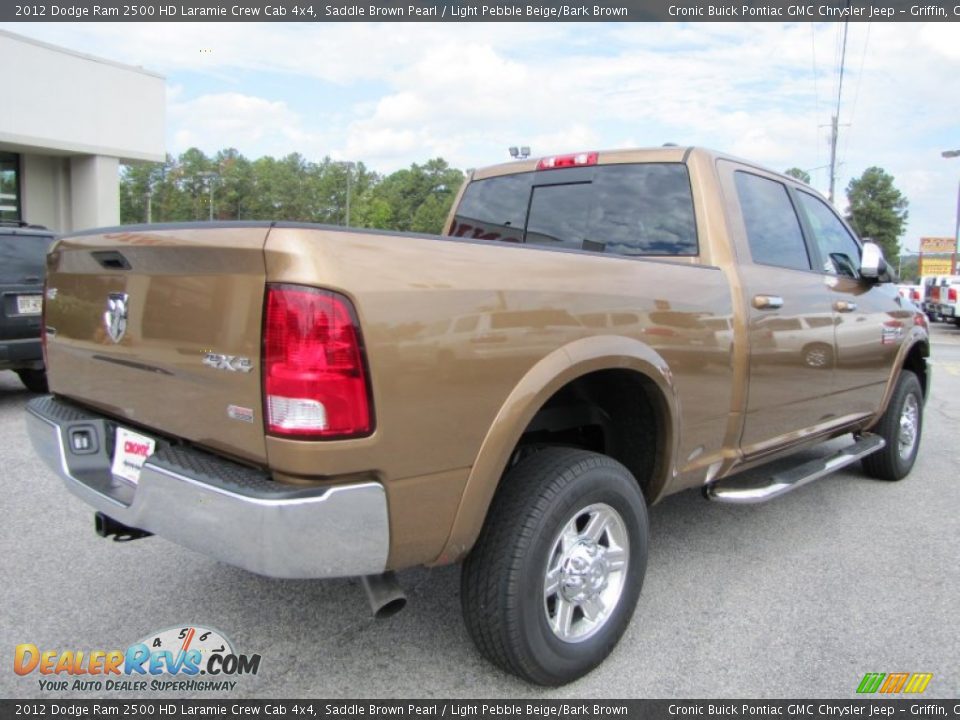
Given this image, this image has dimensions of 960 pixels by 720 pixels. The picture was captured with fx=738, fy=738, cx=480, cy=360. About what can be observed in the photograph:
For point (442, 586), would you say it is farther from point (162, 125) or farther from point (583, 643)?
point (162, 125)

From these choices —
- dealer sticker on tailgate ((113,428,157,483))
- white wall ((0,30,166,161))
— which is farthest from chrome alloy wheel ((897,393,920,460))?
white wall ((0,30,166,161))

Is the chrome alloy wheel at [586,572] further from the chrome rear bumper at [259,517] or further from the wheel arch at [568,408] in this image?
the chrome rear bumper at [259,517]

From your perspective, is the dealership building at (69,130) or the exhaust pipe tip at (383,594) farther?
the dealership building at (69,130)

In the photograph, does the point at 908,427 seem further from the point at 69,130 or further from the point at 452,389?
the point at 69,130

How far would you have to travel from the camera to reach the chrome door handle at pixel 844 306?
404cm

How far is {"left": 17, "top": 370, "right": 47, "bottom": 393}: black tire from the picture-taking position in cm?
741

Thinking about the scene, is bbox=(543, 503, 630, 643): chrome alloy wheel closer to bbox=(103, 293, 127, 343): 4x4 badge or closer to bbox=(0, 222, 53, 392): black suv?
bbox=(103, 293, 127, 343): 4x4 badge

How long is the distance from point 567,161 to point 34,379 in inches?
247

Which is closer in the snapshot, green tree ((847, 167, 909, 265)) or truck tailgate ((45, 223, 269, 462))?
truck tailgate ((45, 223, 269, 462))

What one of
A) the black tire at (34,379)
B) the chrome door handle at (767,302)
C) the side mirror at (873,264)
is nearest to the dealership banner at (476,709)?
the chrome door handle at (767,302)

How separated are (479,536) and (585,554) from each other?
42 centimetres

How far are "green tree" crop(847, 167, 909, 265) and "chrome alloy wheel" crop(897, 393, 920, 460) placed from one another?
4554 cm

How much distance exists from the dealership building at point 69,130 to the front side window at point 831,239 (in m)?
17.1

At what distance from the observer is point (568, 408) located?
293cm
